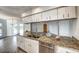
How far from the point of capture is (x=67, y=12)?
2.43 m

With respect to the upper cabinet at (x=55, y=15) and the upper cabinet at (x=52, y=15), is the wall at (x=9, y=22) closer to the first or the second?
the upper cabinet at (x=55, y=15)

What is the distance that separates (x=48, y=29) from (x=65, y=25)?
43 cm

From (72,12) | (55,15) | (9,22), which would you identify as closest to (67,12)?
(72,12)

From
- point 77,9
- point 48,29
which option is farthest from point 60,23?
point 77,9

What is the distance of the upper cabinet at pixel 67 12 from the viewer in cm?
230

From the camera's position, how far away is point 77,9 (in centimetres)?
225

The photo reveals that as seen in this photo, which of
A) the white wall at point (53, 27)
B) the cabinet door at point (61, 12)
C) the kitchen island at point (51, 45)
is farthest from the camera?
the white wall at point (53, 27)

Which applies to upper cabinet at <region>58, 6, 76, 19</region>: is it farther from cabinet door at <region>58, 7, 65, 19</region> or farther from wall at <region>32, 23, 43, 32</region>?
wall at <region>32, 23, 43, 32</region>

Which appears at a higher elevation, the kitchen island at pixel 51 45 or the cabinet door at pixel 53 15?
the cabinet door at pixel 53 15

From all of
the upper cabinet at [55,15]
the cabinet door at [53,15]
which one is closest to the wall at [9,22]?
the upper cabinet at [55,15]

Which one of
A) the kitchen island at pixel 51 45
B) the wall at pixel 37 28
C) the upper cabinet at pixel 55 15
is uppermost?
the upper cabinet at pixel 55 15

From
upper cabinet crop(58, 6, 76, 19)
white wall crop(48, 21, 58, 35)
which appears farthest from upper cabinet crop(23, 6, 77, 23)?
white wall crop(48, 21, 58, 35)
